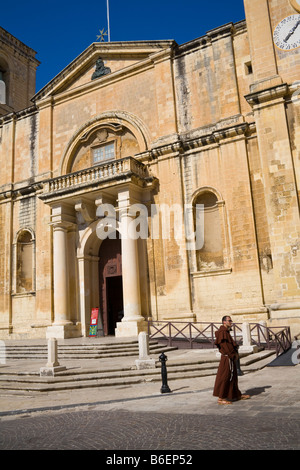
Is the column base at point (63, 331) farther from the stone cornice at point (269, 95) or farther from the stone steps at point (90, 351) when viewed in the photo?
the stone cornice at point (269, 95)

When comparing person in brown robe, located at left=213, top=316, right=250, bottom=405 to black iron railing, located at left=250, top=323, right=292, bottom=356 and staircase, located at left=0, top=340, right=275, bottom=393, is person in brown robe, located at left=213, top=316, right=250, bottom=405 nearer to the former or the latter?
staircase, located at left=0, top=340, right=275, bottom=393

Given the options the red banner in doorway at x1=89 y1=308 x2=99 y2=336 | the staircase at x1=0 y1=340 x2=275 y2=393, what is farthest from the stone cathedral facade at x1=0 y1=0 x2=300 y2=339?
the staircase at x1=0 y1=340 x2=275 y2=393

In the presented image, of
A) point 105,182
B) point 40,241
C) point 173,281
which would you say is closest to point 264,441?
point 173,281

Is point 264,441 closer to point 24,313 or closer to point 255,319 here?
point 255,319

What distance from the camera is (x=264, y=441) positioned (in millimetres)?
5012

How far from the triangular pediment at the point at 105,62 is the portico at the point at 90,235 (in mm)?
6293

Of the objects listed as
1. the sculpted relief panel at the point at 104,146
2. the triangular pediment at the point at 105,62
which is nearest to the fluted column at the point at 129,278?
the sculpted relief panel at the point at 104,146

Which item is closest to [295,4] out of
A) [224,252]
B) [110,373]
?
[224,252]

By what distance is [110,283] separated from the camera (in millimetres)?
21828

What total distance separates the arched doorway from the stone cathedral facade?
6cm

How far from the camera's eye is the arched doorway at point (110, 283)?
69.6ft

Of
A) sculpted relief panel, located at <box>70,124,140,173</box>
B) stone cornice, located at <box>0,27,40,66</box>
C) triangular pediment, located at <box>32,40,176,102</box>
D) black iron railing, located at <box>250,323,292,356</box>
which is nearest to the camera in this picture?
black iron railing, located at <box>250,323,292,356</box>

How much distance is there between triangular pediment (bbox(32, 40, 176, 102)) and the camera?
70.3 ft

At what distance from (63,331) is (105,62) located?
1518 cm
